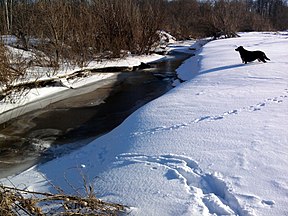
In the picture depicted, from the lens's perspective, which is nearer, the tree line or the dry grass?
the dry grass

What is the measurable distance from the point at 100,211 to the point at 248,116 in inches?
125

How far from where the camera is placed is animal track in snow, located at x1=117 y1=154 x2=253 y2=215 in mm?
2962

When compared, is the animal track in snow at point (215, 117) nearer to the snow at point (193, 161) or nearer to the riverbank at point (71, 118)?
the snow at point (193, 161)

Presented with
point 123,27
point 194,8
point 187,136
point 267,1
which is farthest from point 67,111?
point 267,1

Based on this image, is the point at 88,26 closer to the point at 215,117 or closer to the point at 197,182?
the point at 215,117

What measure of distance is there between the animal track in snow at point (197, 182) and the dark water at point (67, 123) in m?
2.41

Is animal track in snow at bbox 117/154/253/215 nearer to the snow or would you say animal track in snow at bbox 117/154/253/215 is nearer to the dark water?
the snow

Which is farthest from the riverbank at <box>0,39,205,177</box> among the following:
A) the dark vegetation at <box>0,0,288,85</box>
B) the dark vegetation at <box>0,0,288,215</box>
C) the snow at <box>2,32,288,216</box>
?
the dark vegetation at <box>0,0,288,85</box>

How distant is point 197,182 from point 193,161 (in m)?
0.43

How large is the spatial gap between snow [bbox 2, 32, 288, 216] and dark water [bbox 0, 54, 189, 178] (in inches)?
31.3

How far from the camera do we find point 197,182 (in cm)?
341

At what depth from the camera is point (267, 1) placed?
64188 millimetres

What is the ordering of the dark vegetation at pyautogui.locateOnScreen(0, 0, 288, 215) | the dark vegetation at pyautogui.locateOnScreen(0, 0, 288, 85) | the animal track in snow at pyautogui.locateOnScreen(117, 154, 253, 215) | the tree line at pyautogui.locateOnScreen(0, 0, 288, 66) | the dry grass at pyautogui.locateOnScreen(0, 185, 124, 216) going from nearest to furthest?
the dry grass at pyautogui.locateOnScreen(0, 185, 124, 216)
the animal track in snow at pyautogui.locateOnScreen(117, 154, 253, 215)
the dark vegetation at pyautogui.locateOnScreen(0, 0, 288, 215)
the dark vegetation at pyautogui.locateOnScreen(0, 0, 288, 85)
the tree line at pyautogui.locateOnScreen(0, 0, 288, 66)

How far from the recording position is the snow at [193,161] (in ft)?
10.0
